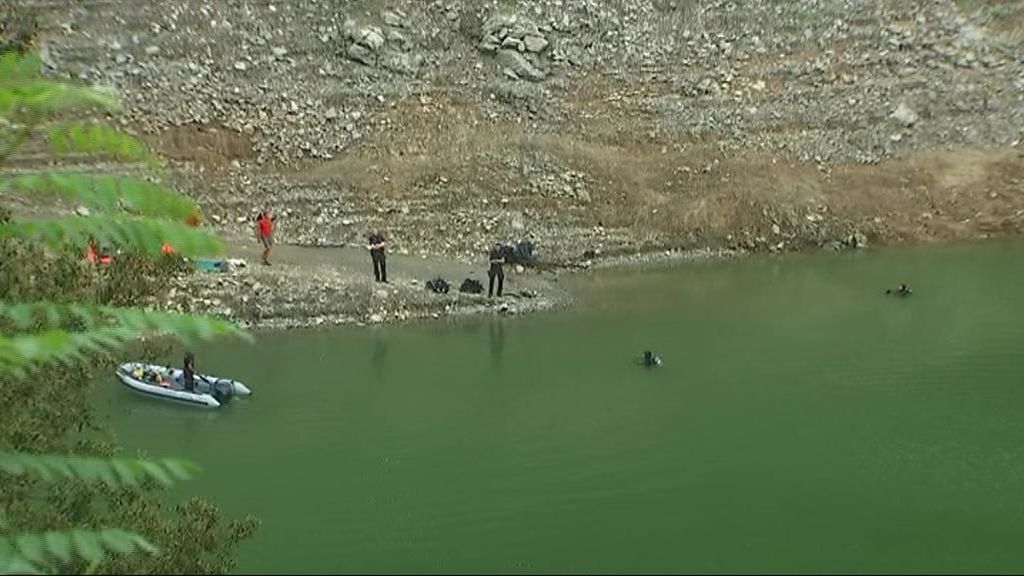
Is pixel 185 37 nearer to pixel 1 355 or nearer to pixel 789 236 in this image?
pixel 789 236

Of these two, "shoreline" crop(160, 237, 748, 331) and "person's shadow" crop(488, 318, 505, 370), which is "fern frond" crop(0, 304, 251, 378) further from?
"shoreline" crop(160, 237, 748, 331)

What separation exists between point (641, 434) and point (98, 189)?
1281 centimetres

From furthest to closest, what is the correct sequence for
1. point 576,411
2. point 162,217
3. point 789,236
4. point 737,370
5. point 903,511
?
point 789,236, point 737,370, point 576,411, point 903,511, point 162,217

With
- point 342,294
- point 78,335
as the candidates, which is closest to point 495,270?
point 342,294

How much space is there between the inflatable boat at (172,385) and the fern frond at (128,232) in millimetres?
13852

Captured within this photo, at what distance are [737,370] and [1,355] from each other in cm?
1731

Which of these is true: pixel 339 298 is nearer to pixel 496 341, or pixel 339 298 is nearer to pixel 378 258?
pixel 378 258

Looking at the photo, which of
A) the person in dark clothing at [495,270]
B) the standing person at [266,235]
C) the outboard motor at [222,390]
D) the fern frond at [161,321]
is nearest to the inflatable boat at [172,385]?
the outboard motor at [222,390]

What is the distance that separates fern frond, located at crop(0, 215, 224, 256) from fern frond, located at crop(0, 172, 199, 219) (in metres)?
0.08

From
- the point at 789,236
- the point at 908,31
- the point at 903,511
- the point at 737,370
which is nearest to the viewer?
the point at 903,511

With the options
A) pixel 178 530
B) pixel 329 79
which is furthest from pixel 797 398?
pixel 329 79

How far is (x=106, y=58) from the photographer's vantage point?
102 ft

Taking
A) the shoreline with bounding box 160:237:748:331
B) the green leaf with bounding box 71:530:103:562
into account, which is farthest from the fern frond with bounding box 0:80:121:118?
the shoreline with bounding box 160:237:748:331

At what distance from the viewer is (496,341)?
22.4 metres
